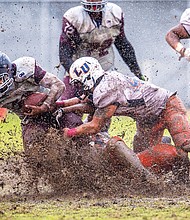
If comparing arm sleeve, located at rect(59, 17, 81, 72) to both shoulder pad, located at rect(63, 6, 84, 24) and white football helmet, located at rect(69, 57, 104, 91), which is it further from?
white football helmet, located at rect(69, 57, 104, 91)

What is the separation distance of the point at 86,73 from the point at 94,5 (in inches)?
78.3

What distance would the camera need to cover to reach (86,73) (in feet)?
28.2

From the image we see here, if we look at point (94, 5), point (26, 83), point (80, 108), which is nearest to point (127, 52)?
point (94, 5)

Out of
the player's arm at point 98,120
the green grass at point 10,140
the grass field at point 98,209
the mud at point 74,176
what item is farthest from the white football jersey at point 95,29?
the grass field at point 98,209

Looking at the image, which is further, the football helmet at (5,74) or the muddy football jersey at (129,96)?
the football helmet at (5,74)

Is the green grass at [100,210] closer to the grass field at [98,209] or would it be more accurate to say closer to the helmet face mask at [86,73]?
the grass field at [98,209]

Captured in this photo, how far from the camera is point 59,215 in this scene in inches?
273

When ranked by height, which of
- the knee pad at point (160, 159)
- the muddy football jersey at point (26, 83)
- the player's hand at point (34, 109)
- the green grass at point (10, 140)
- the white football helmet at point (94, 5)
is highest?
the white football helmet at point (94, 5)

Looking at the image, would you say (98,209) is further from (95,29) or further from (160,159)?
(95,29)

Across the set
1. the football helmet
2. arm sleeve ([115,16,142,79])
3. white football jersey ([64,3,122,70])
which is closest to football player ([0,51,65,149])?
the football helmet

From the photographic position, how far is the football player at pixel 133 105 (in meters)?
8.43

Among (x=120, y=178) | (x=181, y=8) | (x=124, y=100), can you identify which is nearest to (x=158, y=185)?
(x=120, y=178)

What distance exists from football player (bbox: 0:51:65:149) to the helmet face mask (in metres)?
0.39

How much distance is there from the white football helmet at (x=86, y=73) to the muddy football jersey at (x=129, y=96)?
9 cm
